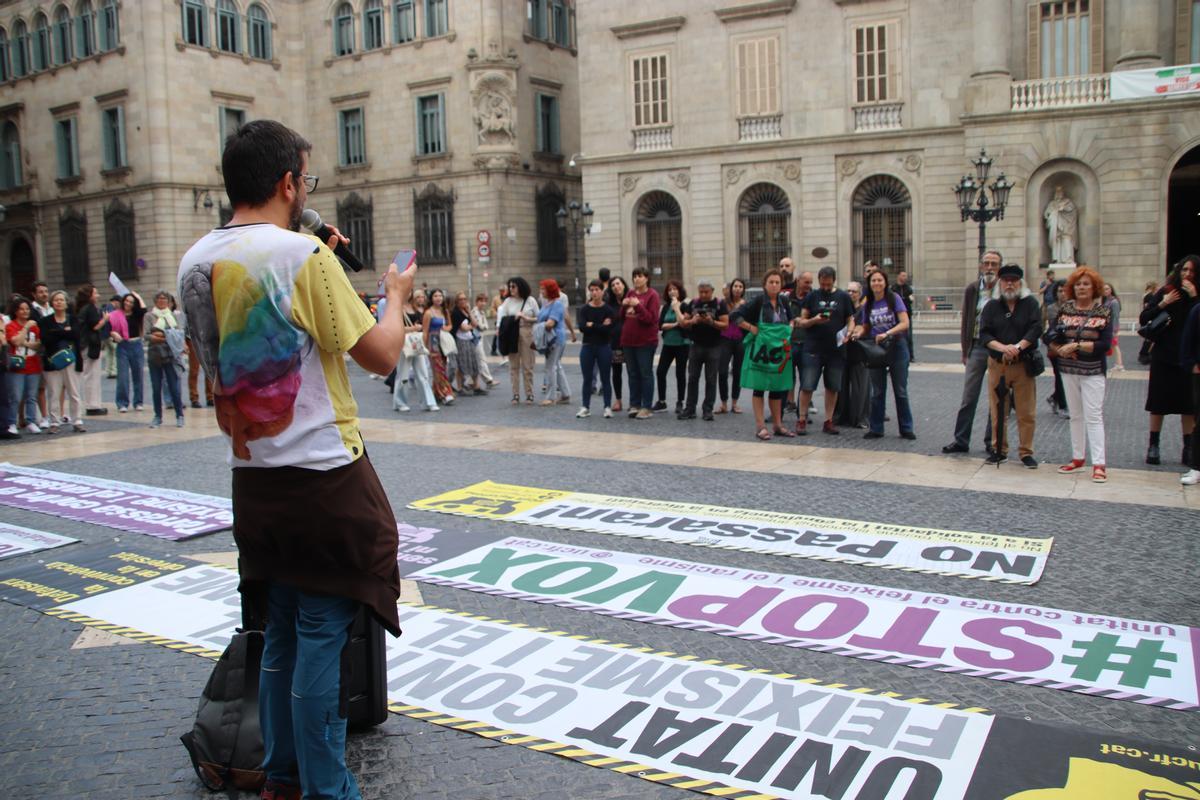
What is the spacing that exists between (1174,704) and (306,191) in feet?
12.9

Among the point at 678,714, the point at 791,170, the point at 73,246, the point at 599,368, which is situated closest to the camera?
the point at 678,714

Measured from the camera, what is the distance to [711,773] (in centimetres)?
357

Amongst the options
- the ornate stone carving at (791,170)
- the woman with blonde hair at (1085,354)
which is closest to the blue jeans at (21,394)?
the woman with blonde hair at (1085,354)

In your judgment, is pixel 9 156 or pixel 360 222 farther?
pixel 9 156

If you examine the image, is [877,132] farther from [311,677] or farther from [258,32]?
[311,677]

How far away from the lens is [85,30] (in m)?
39.8

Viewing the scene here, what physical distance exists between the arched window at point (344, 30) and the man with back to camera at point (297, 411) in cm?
3986

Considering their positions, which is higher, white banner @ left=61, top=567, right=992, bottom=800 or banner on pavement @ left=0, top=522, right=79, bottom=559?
banner on pavement @ left=0, top=522, right=79, bottom=559

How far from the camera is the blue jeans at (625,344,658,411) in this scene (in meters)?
12.9

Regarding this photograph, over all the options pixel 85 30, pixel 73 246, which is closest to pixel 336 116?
pixel 85 30

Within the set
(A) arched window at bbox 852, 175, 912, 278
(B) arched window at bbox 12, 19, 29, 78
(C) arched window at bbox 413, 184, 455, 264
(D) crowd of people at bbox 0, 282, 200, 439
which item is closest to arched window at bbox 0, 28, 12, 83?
(B) arched window at bbox 12, 19, 29, 78

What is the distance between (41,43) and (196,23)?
9.20 m

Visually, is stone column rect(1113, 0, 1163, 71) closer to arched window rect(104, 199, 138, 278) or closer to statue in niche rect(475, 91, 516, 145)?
statue in niche rect(475, 91, 516, 145)

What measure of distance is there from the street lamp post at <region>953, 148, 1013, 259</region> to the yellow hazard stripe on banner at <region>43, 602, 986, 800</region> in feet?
69.7
